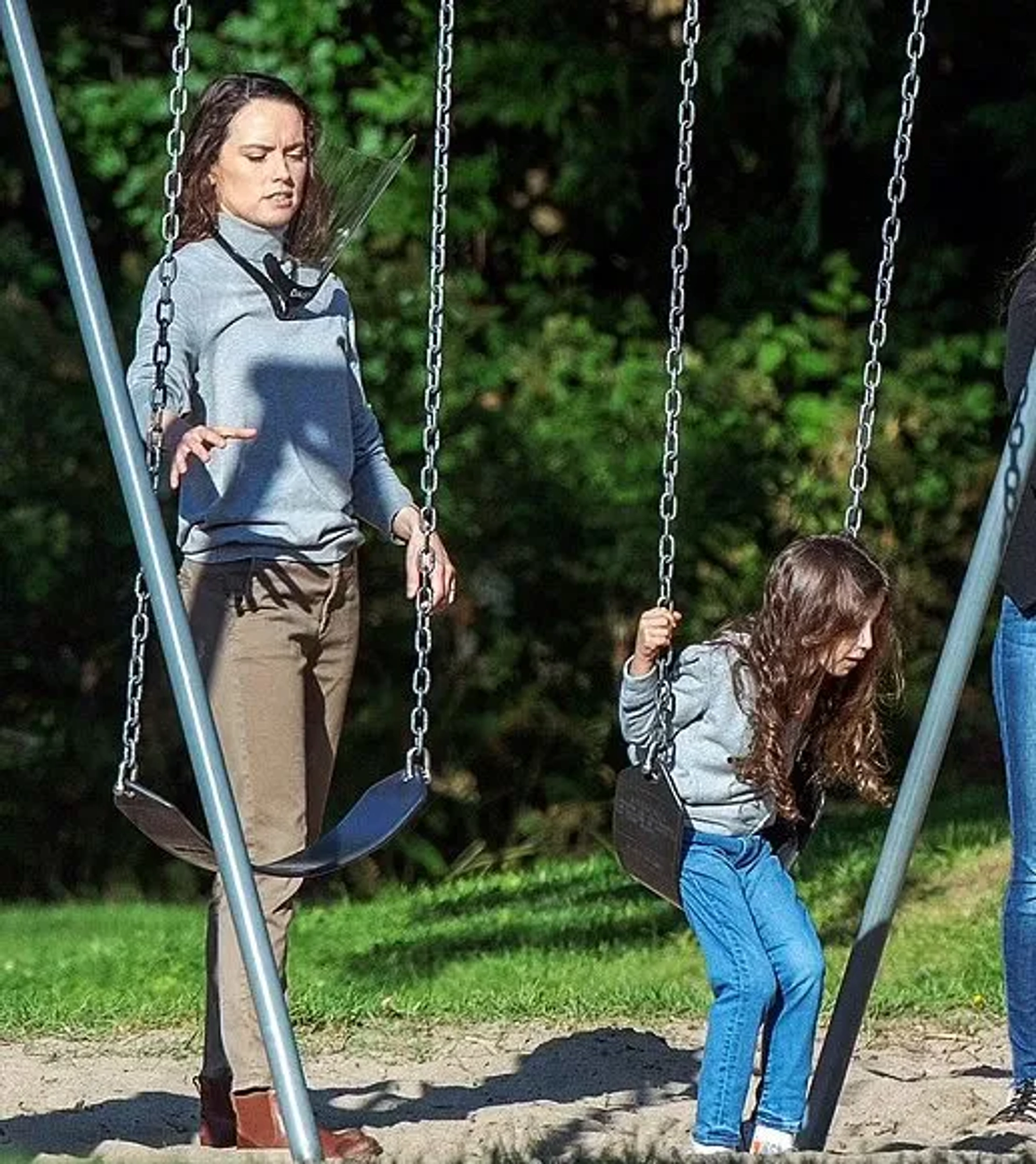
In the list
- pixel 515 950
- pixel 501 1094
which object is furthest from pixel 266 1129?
pixel 515 950

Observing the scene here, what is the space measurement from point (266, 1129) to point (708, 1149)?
2.36 ft

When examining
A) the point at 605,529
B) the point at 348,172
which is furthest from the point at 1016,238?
the point at 348,172

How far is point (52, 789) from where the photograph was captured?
406 inches

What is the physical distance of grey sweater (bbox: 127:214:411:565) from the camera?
433cm

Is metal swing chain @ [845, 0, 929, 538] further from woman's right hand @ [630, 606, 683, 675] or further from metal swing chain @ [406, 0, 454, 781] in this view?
metal swing chain @ [406, 0, 454, 781]

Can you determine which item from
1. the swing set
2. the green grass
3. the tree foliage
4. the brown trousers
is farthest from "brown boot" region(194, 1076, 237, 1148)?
the tree foliage

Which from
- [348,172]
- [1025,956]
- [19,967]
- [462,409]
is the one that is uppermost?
[348,172]

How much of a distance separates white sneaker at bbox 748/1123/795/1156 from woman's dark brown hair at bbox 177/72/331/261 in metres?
1.60

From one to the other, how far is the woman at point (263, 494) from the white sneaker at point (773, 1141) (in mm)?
633

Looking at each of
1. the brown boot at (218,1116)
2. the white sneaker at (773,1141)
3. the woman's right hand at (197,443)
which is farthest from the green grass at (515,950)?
the woman's right hand at (197,443)

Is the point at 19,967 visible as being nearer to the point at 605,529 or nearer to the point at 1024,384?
the point at 605,529

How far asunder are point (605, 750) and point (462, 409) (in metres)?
1.39

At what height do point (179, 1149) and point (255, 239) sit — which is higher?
point (255, 239)

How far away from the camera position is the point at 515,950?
24.9 ft
